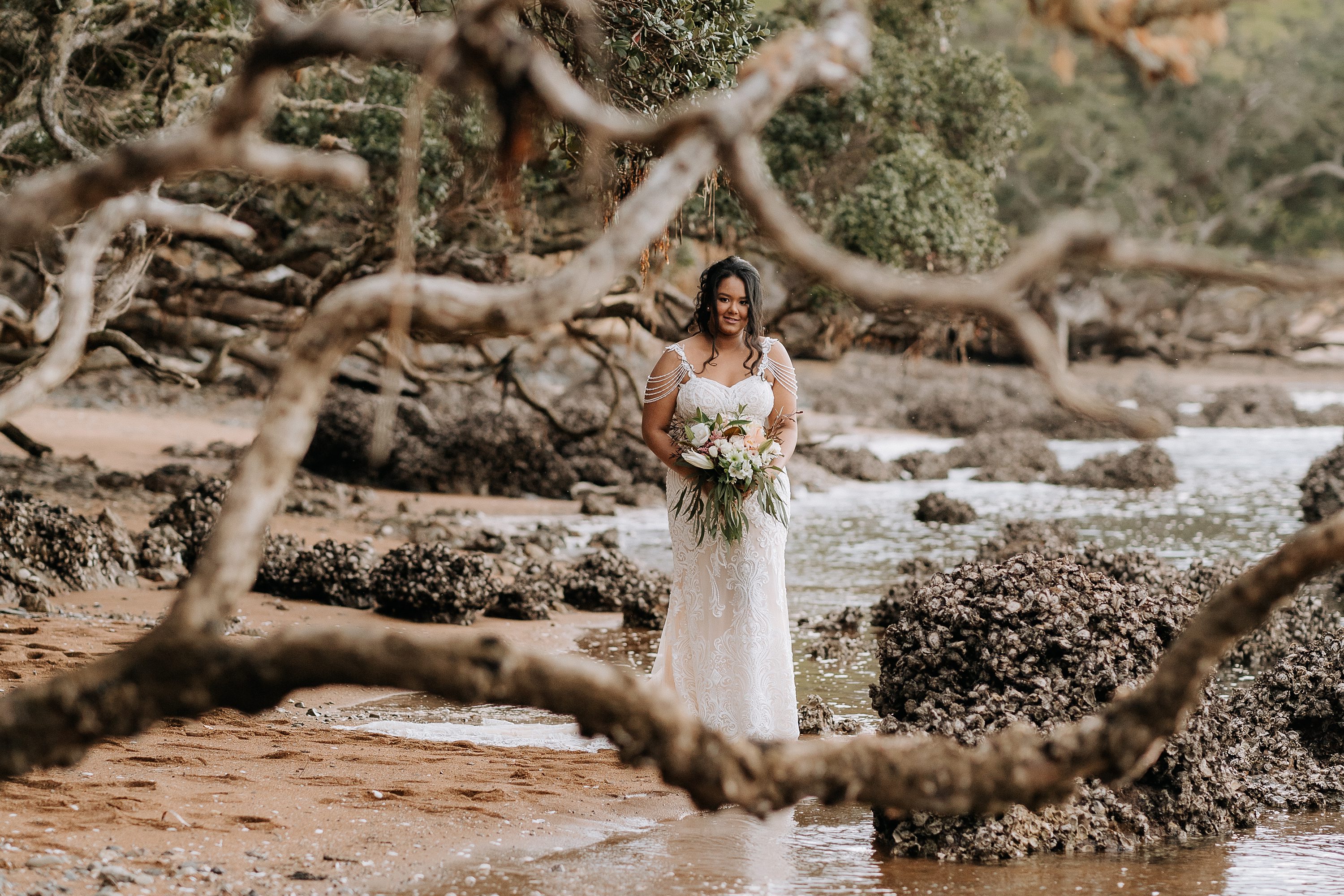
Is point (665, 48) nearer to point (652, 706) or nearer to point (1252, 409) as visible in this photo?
point (652, 706)

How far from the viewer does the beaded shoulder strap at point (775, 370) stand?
5.98 meters

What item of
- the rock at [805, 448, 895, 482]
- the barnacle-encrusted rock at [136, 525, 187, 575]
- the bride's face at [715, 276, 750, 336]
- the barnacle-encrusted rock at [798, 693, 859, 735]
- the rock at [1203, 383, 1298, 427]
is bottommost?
the barnacle-encrusted rock at [798, 693, 859, 735]

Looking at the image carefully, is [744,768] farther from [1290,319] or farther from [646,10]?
[1290,319]

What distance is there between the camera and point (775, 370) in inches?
238

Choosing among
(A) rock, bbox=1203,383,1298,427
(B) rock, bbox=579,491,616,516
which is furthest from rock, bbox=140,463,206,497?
(A) rock, bbox=1203,383,1298,427

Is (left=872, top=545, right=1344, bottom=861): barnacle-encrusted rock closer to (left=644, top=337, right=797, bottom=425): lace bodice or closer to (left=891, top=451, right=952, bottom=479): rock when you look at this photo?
(left=644, top=337, right=797, bottom=425): lace bodice

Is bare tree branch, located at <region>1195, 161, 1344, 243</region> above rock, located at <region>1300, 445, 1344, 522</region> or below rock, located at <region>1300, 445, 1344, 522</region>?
above

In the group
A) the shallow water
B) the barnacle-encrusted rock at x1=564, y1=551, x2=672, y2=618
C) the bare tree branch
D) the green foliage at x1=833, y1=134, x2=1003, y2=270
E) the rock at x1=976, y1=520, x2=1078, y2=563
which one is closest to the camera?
the shallow water

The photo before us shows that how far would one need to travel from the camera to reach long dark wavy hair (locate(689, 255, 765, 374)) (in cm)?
577

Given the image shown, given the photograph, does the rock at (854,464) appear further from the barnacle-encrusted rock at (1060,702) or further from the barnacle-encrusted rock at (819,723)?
the barnacle-encrusted rock at (1060,702)

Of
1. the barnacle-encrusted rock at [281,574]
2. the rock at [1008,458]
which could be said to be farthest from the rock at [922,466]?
the barnacle-encrusted rock at [281,574]

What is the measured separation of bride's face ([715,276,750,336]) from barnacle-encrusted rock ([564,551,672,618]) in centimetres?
432

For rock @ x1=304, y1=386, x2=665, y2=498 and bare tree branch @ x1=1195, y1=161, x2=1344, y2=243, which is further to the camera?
bare tree branch @ x1=1195, y1=161, x2=1344, y2=243

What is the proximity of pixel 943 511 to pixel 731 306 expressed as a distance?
11367 mm
